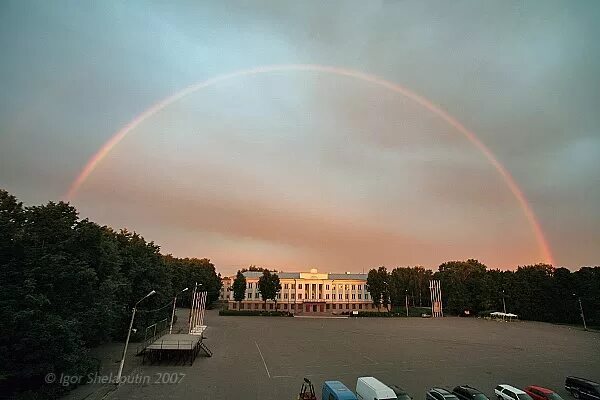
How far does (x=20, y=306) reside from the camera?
870 inches

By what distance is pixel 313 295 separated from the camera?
122 m

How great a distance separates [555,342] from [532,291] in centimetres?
4451

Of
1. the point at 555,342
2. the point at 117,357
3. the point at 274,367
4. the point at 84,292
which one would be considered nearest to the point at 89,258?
the point at 84,292

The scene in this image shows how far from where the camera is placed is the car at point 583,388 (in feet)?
67.1

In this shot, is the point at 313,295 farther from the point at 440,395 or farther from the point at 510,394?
the point at 440,395

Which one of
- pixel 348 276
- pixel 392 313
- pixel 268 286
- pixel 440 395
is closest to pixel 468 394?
pixel 440 395

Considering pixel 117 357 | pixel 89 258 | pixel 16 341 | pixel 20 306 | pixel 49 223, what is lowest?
pixel 117 357

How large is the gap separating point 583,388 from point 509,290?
258ft

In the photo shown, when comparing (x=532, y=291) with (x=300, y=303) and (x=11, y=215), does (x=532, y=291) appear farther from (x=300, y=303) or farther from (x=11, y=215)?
(x=11, y=215)

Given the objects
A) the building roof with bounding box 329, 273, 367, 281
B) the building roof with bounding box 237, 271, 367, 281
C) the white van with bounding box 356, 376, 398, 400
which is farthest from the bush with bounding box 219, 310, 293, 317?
the white van with bounding box 356, 376, 398, 400

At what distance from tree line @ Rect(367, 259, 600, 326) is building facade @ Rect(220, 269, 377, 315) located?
11.5 m

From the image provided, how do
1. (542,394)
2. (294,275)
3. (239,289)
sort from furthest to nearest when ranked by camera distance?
(294,275) → (239,289) → (542,394)

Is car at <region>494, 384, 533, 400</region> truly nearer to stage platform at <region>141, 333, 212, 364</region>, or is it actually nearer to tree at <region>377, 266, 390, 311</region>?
stage platform at <region>141, 333, 212, 364</region>

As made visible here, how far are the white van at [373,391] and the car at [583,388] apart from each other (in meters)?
12.3
